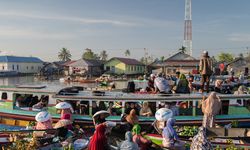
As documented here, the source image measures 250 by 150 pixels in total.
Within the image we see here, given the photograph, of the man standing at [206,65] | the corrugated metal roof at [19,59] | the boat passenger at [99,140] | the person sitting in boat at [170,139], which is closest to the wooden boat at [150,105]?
the man standing at [206,65]

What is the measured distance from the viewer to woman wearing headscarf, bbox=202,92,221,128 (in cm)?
1031

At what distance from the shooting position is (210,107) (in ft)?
34.0

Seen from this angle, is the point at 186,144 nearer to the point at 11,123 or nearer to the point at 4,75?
the point at 11,123

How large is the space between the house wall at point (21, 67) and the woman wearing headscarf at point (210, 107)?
2867 inches

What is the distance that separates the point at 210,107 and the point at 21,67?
7542cm

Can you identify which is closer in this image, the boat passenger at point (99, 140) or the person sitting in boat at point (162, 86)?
the boat passenger at point (99, 140)

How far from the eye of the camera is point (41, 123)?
352 inches

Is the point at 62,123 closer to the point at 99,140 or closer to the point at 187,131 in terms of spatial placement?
the point at 99,140

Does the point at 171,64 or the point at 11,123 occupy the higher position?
the point at 171,64

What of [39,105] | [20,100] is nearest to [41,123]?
[39,105]

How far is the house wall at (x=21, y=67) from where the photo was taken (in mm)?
75312

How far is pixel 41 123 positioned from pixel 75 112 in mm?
3251

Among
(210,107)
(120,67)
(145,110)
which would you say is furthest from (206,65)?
(120,67)

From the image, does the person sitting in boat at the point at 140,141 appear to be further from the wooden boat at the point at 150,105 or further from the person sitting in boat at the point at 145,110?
the person sitting in boat at the point at 145,110
